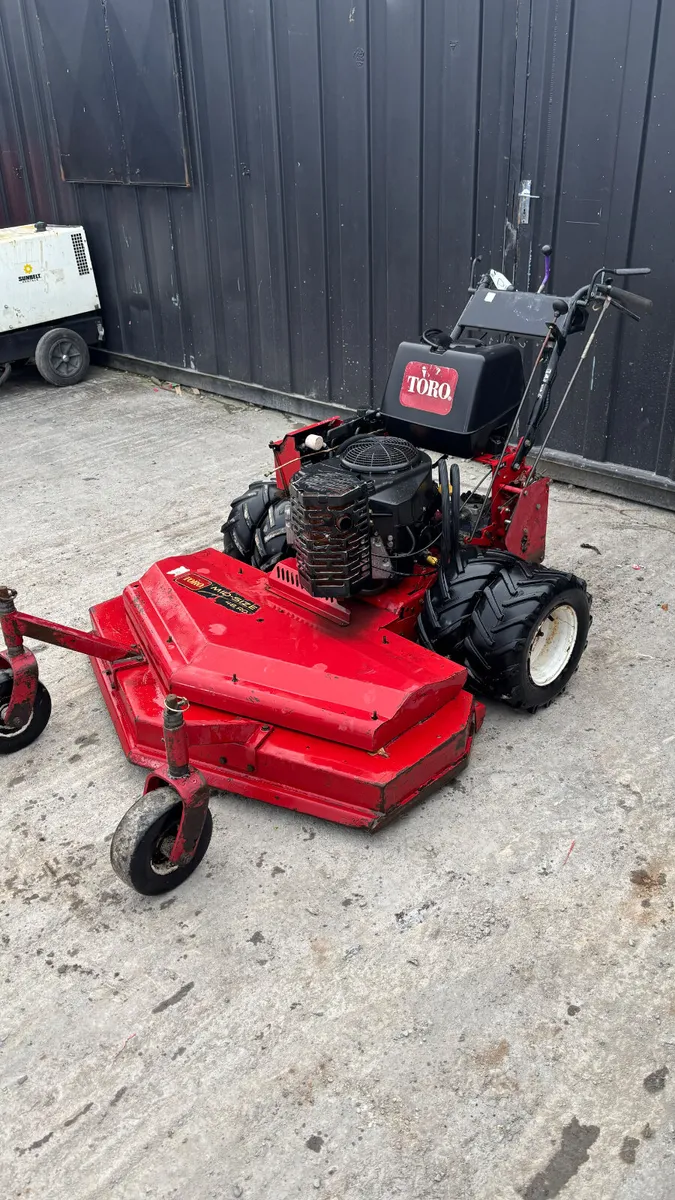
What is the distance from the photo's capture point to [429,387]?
137 inches

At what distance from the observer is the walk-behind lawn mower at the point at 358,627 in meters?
2.89

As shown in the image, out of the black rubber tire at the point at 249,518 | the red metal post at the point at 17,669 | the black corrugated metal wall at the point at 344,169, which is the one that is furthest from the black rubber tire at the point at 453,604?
the black corrugated metal wall at the point at 344,169

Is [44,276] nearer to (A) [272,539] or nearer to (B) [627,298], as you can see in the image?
(A) [272,539]

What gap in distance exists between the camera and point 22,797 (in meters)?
3.18

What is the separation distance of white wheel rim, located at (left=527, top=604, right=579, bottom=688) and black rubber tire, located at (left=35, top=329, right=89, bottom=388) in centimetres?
556

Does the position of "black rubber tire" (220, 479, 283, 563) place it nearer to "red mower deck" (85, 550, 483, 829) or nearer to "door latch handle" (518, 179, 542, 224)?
"red mower deck" (85, 550, 483, 829)

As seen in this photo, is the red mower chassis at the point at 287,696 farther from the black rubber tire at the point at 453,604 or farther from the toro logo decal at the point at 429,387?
the toro logo decal at the point at 429,387

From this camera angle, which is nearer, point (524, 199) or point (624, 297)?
point (624, 297)

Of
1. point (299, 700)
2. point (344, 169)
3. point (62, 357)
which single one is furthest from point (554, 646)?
point (62, 357)

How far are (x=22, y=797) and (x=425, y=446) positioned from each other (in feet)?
6.08

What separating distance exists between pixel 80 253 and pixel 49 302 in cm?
50

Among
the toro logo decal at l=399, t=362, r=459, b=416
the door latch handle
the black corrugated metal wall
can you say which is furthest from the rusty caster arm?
the door latch handle

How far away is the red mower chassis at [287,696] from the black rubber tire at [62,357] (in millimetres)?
4885

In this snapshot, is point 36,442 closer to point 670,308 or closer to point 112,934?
point 670,308
